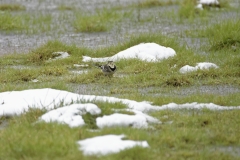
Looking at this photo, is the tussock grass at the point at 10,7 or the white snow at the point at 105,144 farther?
the tussock grass at the point at 10,7

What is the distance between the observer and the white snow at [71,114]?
23.4 feet

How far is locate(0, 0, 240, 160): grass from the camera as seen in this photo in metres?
6.48

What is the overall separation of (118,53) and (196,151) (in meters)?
6.53

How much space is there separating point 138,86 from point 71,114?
10.1 feet

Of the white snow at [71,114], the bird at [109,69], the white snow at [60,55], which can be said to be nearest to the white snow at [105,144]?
the white snow at [71,114]

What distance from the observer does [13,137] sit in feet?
22.1

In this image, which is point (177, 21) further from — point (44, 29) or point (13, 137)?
point (13, 137)

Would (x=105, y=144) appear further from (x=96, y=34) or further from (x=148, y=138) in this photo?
(x=96, y=34)

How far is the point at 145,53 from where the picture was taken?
489 inches

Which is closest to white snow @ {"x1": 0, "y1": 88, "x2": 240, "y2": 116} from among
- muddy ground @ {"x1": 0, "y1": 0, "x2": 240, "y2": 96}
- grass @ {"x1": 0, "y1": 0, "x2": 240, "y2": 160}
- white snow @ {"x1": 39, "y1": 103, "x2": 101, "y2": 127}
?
grass @ {"x1": 0, "y1": 0, "x2": 240, "y2": 160}

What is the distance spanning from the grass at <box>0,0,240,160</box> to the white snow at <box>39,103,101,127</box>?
111 mm

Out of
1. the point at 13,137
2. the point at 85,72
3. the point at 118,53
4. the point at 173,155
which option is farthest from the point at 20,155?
the point at 118,53

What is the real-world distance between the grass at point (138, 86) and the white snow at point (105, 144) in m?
0.09

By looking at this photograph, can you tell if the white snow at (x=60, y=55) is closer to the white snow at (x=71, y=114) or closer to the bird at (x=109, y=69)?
the bird at (x=109, y=69)
